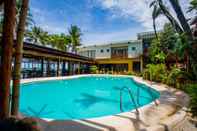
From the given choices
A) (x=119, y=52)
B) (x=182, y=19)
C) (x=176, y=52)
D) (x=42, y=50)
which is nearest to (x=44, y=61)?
(x=42, y=50)

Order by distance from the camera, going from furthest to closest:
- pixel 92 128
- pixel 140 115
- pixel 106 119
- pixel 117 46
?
pixel 117 46, pixel 140 115, pixel 106 119, pixel 92 128

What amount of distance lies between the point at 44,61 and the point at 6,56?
78.8 ft

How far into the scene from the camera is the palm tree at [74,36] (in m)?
40.7

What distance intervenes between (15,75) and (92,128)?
8.27 feet

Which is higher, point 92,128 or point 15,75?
point 15,75

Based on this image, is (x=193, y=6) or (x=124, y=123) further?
(x=193, y=6)

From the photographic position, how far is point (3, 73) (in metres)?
2.53

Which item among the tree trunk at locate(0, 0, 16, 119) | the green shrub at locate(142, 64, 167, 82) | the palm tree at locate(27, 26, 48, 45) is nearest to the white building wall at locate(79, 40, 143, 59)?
the palm tree at locate(27, 26, 48, 45)

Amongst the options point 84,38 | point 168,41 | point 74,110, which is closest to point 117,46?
point 84,38

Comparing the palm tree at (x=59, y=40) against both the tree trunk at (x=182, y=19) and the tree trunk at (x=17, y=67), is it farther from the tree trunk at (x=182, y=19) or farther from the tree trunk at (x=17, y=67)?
the tree trunk at (x=17, y=67)

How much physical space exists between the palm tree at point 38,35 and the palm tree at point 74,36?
5.32 meters

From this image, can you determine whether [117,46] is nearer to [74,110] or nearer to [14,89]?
[74,110]

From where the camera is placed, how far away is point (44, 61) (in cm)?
2577

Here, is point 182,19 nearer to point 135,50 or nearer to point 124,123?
point 124,123
